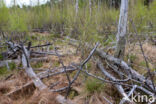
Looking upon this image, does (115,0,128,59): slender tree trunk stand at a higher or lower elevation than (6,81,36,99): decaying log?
higher

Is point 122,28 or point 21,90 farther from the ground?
point 122,28

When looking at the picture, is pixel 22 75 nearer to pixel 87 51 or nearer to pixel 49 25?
pixel 87 51

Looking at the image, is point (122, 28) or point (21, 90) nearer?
point (21, 90)

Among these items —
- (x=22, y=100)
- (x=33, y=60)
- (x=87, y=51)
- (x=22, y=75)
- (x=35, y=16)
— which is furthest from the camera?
(x=35, y=16)

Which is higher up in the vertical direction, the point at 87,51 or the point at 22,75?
the point at 87,51

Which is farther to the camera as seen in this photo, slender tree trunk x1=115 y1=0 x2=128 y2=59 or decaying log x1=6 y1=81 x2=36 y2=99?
slender tree trunk x1=115 y1=0 x2=128 y2=59

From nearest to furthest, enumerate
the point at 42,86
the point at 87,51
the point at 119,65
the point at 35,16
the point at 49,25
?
1. the point at 42,86
2. the point at 119,65
3. the point at 87,51
4. the point at 35,16
5. the point at 49,25

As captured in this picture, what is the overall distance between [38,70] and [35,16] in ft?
18.8

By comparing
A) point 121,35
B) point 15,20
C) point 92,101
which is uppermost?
point 15,20

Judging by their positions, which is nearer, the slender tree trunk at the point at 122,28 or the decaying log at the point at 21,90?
the decaying log at the point at 21,90

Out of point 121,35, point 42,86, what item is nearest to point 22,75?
point 42,86

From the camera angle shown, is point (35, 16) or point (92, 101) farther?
point (35, 16)

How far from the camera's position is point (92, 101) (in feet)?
5.14

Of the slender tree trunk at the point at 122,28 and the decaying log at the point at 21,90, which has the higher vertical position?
the slender tree trunk at the point at 122,28
